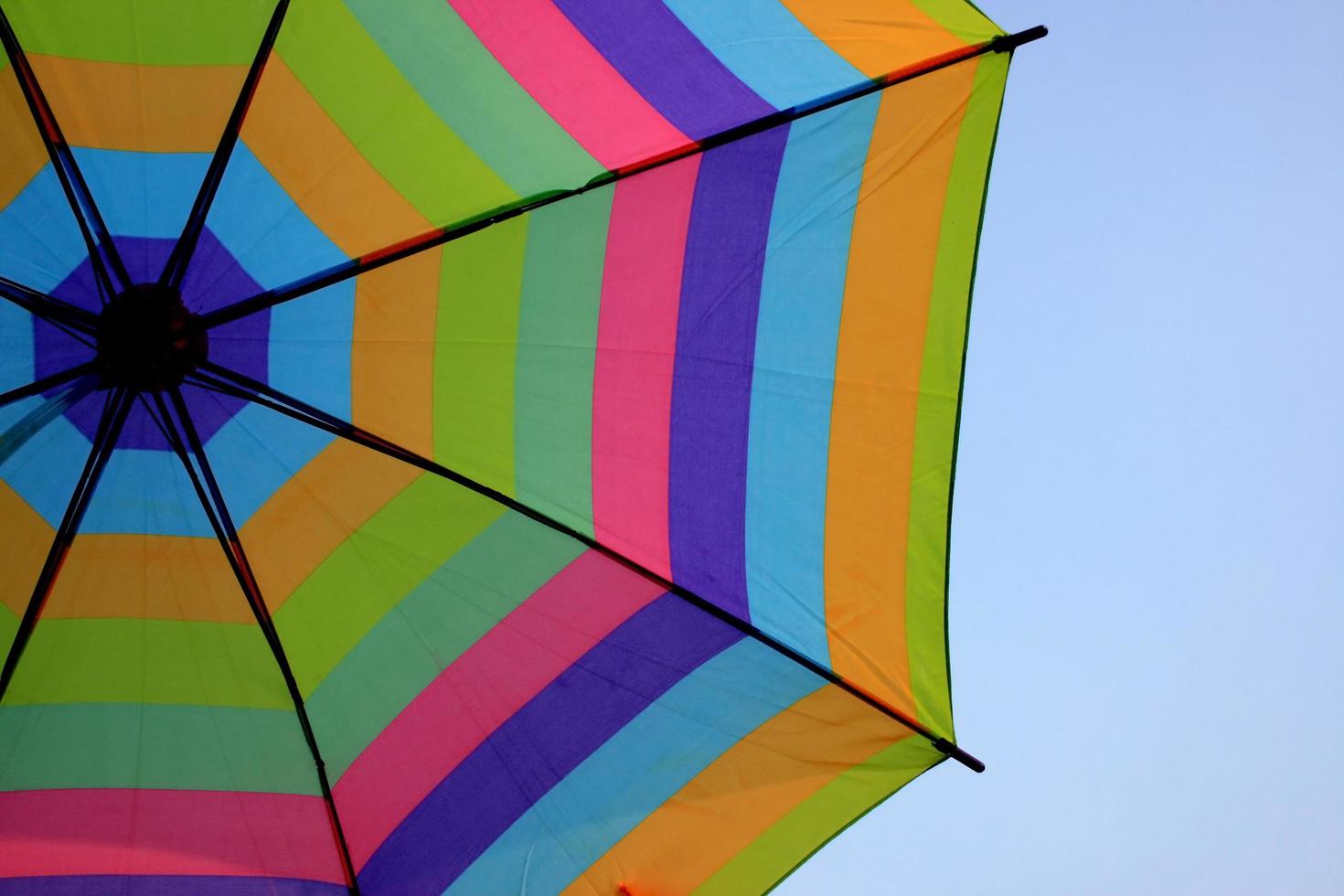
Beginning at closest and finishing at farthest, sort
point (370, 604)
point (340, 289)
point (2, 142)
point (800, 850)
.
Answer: point (2, 142) → point (340, 289) → point (370, 604) → point (800, 850)

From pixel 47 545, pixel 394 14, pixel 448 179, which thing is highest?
pixel 394 14

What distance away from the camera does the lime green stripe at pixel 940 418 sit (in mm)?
2850

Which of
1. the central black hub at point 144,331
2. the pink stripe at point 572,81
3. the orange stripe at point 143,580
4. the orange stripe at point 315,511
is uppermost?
the pink stripe at point 572,81

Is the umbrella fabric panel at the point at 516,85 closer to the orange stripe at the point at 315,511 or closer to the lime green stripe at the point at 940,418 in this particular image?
the lime green stripe at the point at 940,418

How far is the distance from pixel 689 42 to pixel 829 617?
1.44 m

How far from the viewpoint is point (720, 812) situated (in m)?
3.12

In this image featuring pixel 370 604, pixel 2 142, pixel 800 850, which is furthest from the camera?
pixel 800 850

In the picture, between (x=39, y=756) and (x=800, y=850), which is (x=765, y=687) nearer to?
(x=800, y=850)

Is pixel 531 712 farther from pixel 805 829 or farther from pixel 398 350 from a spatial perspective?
pixel 398 350

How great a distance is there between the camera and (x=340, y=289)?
8.65ft

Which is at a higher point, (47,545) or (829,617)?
(47,545)

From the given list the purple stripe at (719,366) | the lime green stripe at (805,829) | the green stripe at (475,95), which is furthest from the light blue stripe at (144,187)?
the lime green stripe at (805,829)

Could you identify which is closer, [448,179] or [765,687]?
[448,179]

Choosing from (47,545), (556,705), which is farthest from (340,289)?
(556,705)
